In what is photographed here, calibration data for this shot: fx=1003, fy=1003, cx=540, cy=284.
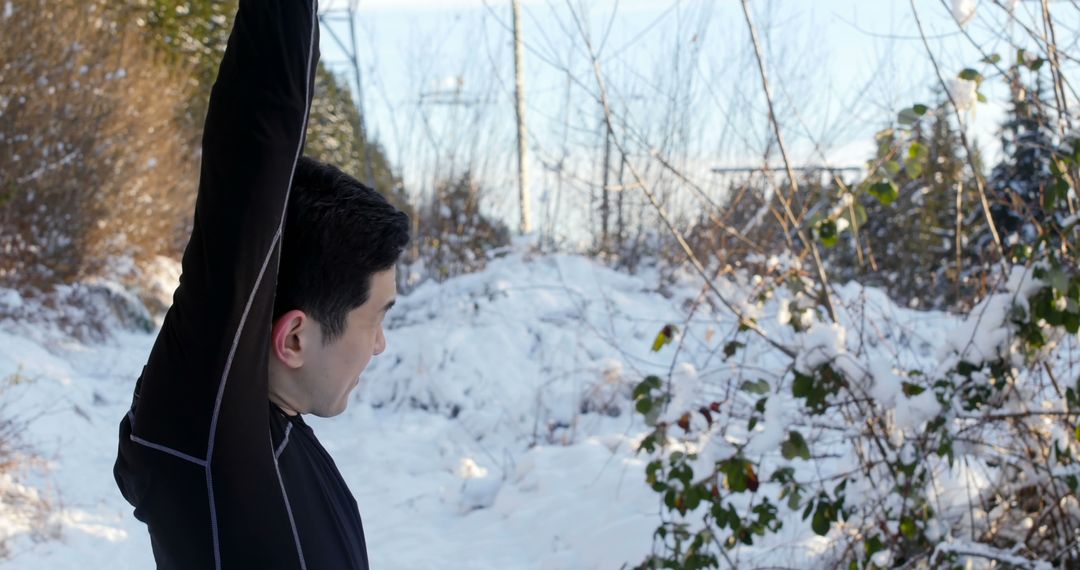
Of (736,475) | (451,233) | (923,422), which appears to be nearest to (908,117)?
(923,422)

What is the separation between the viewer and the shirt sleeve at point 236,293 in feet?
3.52

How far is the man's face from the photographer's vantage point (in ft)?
4.11

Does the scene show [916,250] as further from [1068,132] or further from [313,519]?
[313,519]

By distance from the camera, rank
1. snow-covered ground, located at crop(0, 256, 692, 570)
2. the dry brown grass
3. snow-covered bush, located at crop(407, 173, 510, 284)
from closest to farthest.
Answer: snow-covered ground, located at crop(0, 256, 692, 570) → the dry brown grass → snow-covered bush, located at crop(407, 173, 510, 284)

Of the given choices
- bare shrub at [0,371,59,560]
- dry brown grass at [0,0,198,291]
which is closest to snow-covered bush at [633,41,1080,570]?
bare shrub at [0,371,59,560]

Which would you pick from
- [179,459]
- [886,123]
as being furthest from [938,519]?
[179,459]

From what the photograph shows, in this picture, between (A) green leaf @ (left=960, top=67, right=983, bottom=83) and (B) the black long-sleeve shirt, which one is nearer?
(B) the black long-sleeve shirt

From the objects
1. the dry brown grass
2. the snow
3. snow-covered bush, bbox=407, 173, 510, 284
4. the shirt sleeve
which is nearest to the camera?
the shirt sleeve

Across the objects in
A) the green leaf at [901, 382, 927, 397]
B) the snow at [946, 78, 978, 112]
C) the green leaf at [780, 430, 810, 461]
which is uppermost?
the snow at [946, 78, 978, 112]

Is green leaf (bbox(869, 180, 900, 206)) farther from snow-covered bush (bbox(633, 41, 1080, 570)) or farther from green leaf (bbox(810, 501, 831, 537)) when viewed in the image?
green leaf (bbox(810, 501, 831, 537))

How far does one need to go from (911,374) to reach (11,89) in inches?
325

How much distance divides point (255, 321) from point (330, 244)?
0.48 ft

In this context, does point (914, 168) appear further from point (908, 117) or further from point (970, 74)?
point (970, 74)

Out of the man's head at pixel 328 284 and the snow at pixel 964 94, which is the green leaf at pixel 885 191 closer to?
the snow at pixel 964 94
